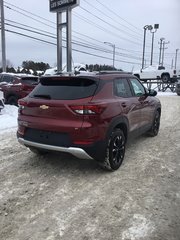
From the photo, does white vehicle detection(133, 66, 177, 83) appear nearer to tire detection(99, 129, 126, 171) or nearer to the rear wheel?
the rear wheel

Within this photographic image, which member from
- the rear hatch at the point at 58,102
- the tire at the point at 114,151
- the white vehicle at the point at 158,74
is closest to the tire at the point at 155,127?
the tire at the point at 114,151

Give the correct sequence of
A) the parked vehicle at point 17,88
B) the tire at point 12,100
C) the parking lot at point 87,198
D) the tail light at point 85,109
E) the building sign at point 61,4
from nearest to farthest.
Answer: the parking lot at point 87,198 < the tail light at point 85,109 < the parked vehicle at point 17,88 < the tire at point 12,100 < the building sign at point 61,4

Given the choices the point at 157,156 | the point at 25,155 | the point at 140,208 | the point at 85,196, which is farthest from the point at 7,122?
the point at 140,208

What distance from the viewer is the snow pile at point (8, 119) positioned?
920 centimetres

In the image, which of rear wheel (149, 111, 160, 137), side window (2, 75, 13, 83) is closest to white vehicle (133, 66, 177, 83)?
side window (2, 75, 13, 83)

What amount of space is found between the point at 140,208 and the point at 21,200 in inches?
63.7

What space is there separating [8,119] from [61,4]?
9.49m

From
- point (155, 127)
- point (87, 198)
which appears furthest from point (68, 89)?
point (155, 127)

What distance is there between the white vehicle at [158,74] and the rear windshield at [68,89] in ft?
88.9

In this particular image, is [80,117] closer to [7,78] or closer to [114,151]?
[114,151]

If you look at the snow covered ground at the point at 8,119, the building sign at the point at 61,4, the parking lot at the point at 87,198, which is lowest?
the parking lot at the point at 87,198

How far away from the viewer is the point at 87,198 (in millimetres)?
4250

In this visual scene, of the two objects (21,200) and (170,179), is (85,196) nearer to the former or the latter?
(21,200)

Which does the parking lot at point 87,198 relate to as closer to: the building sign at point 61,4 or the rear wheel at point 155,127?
the rear wheel at point 155,127
